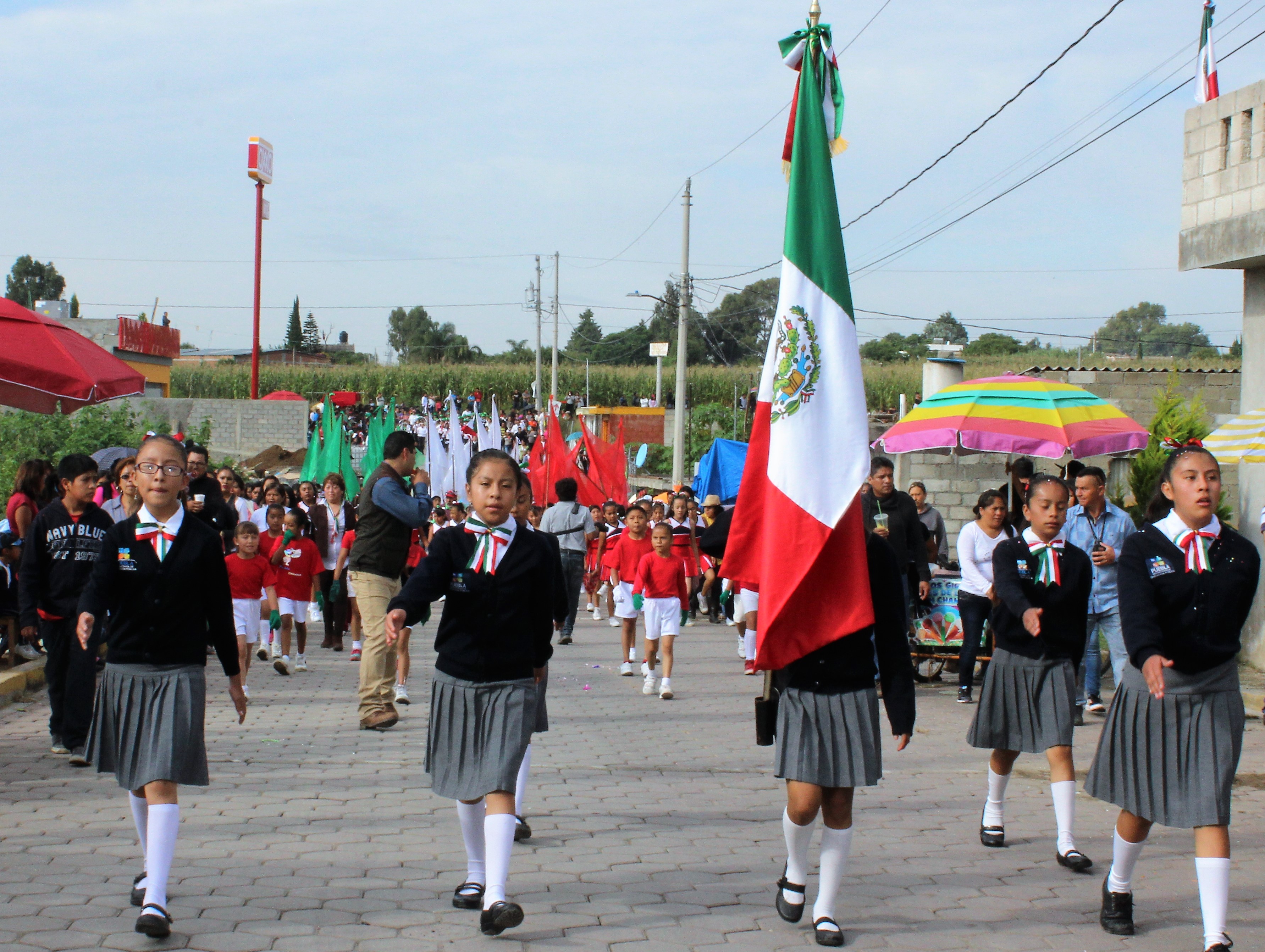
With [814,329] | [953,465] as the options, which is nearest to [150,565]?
[814,329]

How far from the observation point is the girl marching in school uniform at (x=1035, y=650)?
18.8 feet

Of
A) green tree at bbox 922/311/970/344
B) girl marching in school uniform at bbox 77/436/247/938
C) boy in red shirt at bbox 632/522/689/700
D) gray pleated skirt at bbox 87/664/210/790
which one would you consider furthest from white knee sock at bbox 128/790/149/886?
green tree at bbox 922/311/970/344

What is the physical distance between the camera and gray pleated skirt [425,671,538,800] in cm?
462

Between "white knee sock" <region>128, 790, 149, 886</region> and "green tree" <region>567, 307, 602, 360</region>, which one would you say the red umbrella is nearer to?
"white knee sock" <region>128, 790, 149, 886</region>

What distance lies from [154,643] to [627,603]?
7233 mm

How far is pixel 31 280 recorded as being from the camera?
9275 centimetres

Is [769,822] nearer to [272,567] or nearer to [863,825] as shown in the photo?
[863,825]

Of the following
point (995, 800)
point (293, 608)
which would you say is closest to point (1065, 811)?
point (995, 800)

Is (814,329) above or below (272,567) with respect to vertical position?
above

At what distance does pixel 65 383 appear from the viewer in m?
8.05

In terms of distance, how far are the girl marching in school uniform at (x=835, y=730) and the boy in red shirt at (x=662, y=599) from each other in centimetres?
591

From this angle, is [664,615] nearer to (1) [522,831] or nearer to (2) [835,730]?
(1) [522,831]

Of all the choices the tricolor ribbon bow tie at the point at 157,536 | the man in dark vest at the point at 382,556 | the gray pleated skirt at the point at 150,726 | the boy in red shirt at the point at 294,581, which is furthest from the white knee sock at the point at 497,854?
the boy in red shirt at the point at 294,581

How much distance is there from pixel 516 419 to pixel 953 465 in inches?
1284
